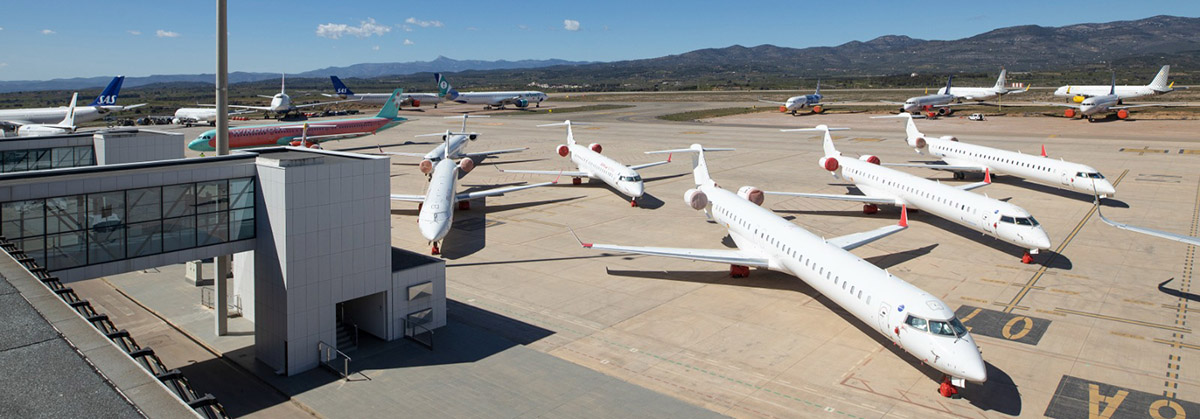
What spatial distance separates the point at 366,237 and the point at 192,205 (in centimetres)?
490

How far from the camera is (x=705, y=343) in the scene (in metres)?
24.2

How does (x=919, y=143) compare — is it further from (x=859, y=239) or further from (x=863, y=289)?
(x=863, y=289)

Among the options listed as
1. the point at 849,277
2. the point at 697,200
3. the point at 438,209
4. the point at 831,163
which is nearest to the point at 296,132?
the point at 438,209

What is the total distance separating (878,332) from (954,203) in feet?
55.9

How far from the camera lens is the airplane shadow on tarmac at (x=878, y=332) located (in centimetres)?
1997

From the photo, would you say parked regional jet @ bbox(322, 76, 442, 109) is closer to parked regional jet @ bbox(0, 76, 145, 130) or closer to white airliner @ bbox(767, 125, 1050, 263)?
parked regional jet @ bbox(0, 76, 145, 130)

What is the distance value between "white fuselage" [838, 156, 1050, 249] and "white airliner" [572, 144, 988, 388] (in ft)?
18.8

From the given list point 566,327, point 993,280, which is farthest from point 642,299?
point 993,280

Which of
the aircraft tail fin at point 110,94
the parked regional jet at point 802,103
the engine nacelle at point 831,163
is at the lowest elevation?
the engine nacelle at point 831,163

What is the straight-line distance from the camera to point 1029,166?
50562mm

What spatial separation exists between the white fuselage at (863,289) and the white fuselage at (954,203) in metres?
11.6

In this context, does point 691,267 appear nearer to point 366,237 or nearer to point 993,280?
point 993,280

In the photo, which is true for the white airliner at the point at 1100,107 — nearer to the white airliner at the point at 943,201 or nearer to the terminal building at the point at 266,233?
the white airliner at the point at 943,201

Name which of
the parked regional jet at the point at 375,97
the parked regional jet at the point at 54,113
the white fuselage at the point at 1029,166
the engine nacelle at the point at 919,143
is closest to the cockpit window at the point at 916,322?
the white fuselage at the point at 1029,166
